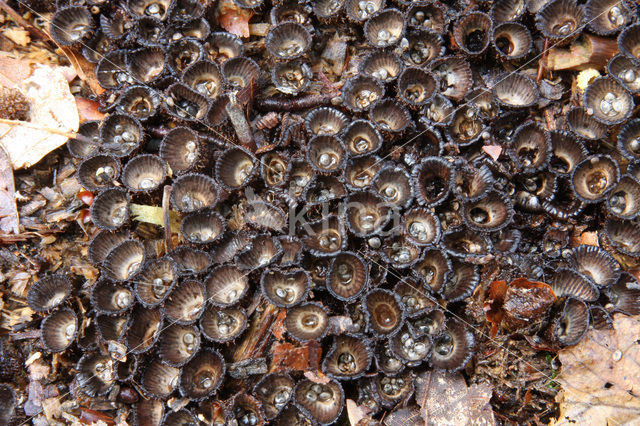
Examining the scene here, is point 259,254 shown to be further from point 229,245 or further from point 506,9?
point 506,9

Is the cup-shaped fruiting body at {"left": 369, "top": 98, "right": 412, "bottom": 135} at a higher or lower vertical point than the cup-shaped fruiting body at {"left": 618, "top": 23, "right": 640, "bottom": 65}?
lower

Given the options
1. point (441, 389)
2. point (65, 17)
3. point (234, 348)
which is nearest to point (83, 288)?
point (234, 348)

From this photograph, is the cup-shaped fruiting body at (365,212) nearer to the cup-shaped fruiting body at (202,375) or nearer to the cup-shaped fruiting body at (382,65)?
the cup-shaped fruiting body at (382,65)

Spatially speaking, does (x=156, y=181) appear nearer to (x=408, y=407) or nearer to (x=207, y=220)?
(x=207, y=220)

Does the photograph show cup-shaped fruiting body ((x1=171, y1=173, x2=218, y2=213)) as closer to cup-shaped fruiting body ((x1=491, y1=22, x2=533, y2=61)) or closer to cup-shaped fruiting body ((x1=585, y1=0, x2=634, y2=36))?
cup-shaped fruiting body ((x1=491, y1=22, x2=533, y2=61))

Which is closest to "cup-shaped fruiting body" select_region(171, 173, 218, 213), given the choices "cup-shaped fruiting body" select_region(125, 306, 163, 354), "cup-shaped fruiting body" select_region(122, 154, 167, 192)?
"cup-shaped fruiting body" select_region(122, 154, 167, 192)
